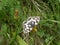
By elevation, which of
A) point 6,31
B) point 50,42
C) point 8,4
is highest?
point 8,4

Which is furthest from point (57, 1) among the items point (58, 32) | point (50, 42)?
point (50, 42)

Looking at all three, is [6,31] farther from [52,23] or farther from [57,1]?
[57,1]

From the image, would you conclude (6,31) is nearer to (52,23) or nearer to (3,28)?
(3,28)

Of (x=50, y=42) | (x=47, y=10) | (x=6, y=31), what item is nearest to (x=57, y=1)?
(x=47, y=10)

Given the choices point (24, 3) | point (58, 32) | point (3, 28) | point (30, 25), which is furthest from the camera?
Result: point (24, 3)

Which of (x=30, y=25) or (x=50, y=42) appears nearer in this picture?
(x=30, y=25)

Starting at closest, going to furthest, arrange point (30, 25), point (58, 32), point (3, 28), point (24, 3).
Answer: point (30, 25) → point (3, 28) → point (58, 32) → point (24, 3)

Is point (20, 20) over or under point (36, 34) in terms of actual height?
over
